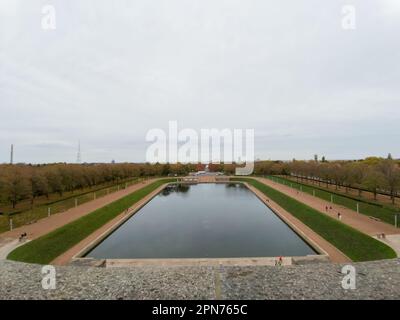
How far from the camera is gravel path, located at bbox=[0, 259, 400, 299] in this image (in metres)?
10.1

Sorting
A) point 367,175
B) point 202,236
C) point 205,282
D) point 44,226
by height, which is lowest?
point 202,236

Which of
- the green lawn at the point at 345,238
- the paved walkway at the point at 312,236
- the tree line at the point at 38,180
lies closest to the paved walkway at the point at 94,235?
the tree line at the point at 38,180

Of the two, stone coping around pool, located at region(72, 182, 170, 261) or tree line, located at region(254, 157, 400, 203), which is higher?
tree line, located at region(254, 157, 400, 203)

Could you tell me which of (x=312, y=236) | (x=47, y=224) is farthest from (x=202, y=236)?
(x=47, y=224)

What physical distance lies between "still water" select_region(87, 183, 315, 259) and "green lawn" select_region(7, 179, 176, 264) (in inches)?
67.6

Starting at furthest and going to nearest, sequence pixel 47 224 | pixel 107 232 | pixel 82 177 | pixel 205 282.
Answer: pixel 82 177
pixel 47 224
pixel 107 232
pixel 205 282

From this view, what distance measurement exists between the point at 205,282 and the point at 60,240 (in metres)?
11.5

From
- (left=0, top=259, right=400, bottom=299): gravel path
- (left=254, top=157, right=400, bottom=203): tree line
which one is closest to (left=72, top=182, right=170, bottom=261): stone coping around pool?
(left=0, top=259, right=400, bottom=299): gravel path

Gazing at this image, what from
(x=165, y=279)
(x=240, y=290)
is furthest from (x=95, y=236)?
(x=240, y=290)

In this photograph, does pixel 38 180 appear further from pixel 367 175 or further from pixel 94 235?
pixel 367 175

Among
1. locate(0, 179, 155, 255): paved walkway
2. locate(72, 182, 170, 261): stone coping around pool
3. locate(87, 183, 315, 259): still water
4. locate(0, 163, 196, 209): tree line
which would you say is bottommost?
locate(87, 183, 315, 259): still water

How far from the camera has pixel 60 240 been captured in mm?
17047

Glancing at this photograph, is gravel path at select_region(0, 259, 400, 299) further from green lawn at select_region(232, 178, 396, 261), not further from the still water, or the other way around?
the still water

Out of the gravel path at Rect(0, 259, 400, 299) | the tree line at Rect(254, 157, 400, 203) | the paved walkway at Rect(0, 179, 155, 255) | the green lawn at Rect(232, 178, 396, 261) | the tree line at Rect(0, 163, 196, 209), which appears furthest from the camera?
the tree line at Rect(254, 157, 400, 203)
